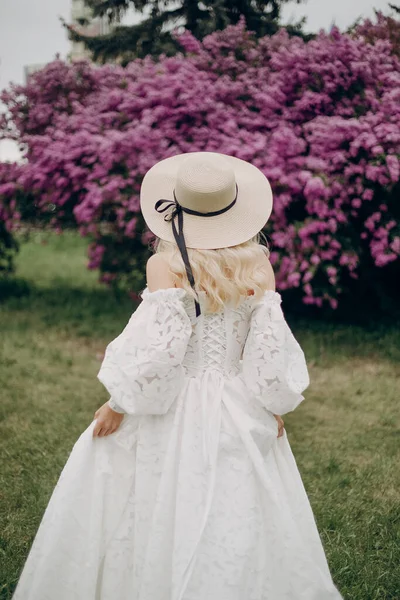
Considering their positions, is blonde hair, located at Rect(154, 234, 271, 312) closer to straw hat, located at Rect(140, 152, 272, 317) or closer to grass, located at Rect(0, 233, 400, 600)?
straw hat, located at Rect(140, 152, 272, 317)

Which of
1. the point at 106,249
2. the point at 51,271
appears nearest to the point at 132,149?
the point at 106,249

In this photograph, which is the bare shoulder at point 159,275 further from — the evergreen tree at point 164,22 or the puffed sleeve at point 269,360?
the evergreen tree at point 164,22

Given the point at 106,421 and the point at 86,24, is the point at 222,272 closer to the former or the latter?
the point at 106,421

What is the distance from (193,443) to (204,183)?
2.71ft

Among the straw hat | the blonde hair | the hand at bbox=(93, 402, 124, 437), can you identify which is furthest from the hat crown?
the hand at bbox=(93, 402, 124, 437)

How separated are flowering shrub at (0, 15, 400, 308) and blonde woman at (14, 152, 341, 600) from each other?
324cm

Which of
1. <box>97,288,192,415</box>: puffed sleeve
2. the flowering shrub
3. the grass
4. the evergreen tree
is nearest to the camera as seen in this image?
<box>97,288,192,415</box>: puffed sleeve

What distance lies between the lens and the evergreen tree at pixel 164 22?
30.6 ft

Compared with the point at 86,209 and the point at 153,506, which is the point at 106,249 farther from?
the point at 153,506

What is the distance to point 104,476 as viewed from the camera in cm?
207

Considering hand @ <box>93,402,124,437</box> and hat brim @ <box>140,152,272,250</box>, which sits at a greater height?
hat brim @ <box>140,152,272,250</box>

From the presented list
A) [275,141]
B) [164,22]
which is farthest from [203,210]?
[164,22]

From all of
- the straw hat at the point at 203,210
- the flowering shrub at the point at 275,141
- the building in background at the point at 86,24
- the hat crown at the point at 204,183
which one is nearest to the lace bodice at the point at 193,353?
the straw hat at the point at 203,210

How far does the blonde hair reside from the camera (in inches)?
79.0
